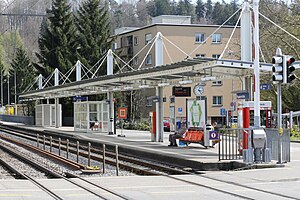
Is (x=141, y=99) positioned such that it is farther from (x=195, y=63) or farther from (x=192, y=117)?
(x=195, y=63)

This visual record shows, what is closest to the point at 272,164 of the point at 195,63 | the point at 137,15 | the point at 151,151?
the point at 195,63

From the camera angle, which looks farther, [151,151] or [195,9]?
[195,9]

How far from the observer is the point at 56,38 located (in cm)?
7712

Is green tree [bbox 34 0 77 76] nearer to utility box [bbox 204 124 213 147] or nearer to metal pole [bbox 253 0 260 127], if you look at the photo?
utility box [bbox 204 124 213 147]

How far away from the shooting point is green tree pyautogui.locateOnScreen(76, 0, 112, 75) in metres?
74.0

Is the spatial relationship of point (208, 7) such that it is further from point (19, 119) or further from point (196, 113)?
point (196, 113)

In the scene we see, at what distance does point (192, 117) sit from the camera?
29828 millimetres

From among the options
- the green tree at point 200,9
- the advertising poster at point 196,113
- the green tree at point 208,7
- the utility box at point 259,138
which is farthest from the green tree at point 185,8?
the utility box at point 259,138

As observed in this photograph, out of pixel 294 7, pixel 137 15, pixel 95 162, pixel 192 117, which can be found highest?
pixel 137 15

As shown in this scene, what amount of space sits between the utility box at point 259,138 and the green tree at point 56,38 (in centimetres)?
5785

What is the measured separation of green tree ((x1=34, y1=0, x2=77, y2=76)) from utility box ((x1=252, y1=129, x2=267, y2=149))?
190 feet

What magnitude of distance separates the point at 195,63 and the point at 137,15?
111 meters

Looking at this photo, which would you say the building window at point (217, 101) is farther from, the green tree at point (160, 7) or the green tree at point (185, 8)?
the green tree at point (185, 8)

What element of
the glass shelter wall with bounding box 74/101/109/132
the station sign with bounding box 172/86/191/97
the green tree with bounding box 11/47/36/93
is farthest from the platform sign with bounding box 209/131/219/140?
the green tree with bounding box 11/47/36/93
